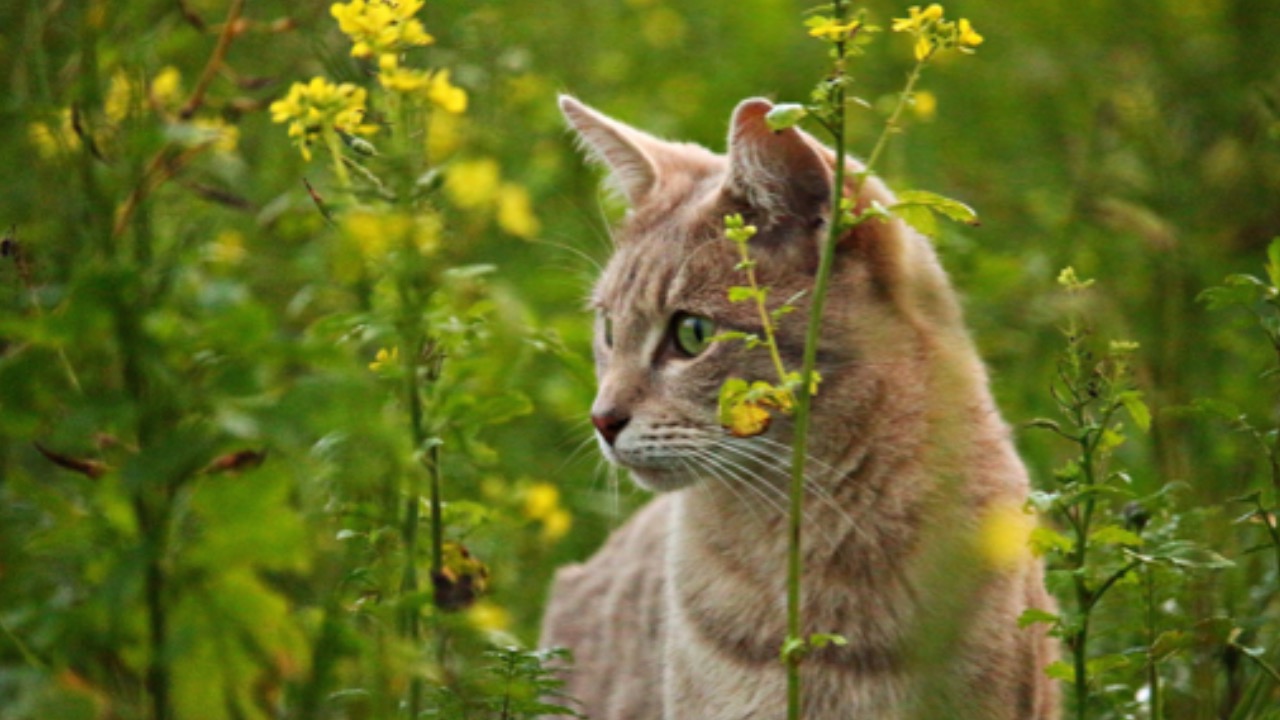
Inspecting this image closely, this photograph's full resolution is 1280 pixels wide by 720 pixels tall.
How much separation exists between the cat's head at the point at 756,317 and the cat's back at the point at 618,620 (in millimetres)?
546

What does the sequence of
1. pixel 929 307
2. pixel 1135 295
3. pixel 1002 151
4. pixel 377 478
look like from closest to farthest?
pixel 377 478, pixel 929 307, pixel 1135 295, pixel 1002 151

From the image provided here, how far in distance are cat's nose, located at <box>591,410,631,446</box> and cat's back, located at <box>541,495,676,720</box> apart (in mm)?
534

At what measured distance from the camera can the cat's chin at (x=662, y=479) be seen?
274 centimetres

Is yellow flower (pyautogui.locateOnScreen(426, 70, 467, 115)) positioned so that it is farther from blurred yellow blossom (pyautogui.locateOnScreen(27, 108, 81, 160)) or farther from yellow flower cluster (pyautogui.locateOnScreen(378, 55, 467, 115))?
blurred yellow blossom (pyautogui.locateOnScreen(27, 108, 81, 160))

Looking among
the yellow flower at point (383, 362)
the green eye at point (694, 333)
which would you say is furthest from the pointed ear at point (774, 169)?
the yellow flower at point (383, 362)

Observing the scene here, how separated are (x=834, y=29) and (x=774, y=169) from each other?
844 millimetres

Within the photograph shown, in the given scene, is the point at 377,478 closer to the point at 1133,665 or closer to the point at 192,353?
the point at 192,353

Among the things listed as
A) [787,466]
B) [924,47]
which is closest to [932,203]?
[924,47]

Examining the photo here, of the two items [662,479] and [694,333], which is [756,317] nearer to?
[694,333]

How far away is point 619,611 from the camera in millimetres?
3490

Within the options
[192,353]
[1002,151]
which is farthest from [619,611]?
[1002,151]

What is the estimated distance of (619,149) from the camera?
310cm

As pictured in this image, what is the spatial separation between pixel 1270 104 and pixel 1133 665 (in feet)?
3.02

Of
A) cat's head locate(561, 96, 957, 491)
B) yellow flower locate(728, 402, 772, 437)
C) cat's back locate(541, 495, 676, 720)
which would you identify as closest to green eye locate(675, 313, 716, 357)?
cat's head locate(561, 96, 957, 491)
